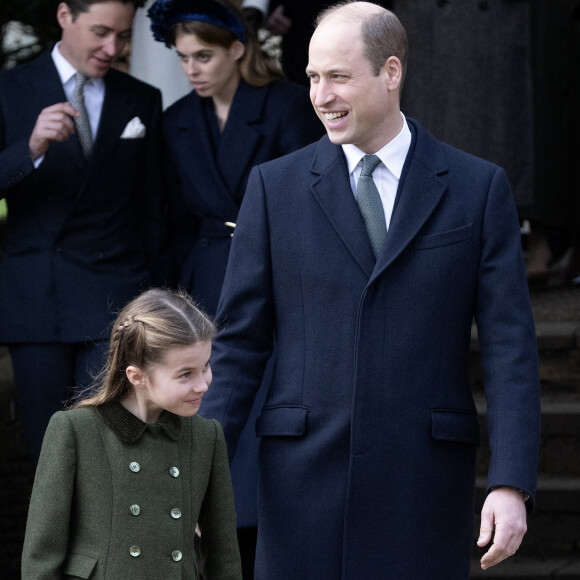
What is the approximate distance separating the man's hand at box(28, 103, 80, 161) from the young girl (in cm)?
140

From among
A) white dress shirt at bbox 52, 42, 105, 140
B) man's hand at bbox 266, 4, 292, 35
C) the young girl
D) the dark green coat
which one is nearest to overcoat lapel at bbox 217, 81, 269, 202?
white dress shirt at bbox 52, 42, 105, 140

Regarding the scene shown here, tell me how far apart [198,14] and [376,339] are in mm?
1808

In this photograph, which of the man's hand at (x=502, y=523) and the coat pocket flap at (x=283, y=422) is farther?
→ the coat pocket flap at (x=283, y=422)

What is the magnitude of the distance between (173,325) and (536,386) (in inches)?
33.0

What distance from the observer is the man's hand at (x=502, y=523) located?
299 centimetres

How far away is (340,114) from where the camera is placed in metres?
3.14

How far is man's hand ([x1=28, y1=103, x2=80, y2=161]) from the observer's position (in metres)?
Answer: 4.21

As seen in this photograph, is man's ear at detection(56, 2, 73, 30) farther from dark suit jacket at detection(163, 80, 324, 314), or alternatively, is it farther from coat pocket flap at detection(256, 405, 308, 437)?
coat pocket flap at detection(256, 405, 308, 437)

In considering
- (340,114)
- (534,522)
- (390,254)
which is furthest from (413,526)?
(534,522)

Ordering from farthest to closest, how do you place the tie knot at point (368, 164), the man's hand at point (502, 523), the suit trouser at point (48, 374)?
1. the suit trouser at point (48, 374)
2. the tie knot at point (368, 164)
3. the man's hand at point (502, 523)

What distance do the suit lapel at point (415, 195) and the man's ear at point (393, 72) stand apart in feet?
0.44

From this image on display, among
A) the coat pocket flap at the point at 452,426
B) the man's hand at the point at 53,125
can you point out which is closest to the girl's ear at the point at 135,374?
the coat pocket flap at the point at 452,426

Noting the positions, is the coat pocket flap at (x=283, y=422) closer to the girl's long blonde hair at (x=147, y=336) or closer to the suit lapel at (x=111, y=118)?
the girl's long blonde hair at (x=147, y=336)

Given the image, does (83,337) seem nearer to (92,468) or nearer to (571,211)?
(92,468)
